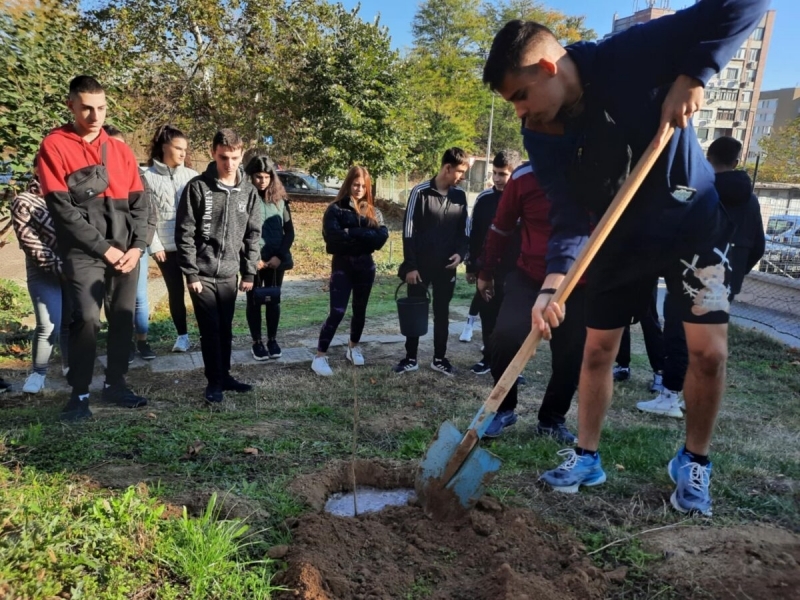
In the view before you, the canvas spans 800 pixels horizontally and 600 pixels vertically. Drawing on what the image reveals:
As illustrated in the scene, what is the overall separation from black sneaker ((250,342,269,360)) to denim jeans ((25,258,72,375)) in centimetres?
171

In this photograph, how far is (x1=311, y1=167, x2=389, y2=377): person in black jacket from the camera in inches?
203

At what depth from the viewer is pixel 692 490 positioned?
2.71 metres

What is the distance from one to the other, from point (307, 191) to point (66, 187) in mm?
24159

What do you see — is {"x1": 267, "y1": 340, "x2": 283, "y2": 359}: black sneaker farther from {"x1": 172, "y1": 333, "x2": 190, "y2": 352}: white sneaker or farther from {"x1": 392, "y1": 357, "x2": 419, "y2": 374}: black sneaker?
{"x1": 392, "y1": 357, "x2": 419, "y2": 374}: black sneaker

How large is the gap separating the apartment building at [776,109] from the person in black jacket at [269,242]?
66.7 m

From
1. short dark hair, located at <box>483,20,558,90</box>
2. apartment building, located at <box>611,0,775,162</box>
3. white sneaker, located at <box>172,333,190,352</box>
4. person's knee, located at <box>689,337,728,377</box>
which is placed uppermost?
apartment building, located at <box>611,0,775,162</box>

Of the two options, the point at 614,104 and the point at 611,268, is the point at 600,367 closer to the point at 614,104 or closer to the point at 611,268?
the point at 611,268

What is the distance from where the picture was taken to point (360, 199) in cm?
530

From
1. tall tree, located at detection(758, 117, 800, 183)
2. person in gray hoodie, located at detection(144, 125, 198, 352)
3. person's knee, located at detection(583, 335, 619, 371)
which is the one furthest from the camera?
tall tree, located at detection(758, 117, 800, 183)

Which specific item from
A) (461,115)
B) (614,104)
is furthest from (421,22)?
(614,104)

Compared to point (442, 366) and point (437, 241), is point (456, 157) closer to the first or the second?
point (437, 241)

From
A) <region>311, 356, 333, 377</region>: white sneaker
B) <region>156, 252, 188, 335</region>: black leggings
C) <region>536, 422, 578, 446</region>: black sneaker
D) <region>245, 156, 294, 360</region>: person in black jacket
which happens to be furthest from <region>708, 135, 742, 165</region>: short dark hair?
<region>156, 252, 188, 335</region>: black leggings

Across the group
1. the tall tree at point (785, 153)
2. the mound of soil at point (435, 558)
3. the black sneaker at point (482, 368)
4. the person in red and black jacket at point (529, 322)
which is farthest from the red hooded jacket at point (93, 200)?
the tall tree at point (785, 153)

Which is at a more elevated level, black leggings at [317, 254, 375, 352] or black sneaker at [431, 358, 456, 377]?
black leggings at [317, 254, 375, 352]
